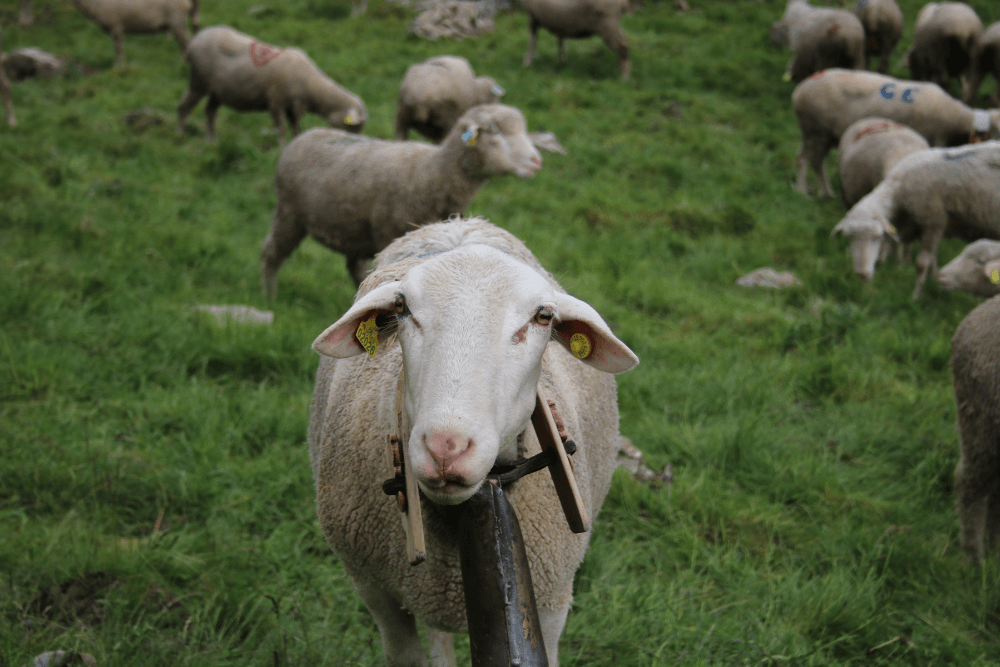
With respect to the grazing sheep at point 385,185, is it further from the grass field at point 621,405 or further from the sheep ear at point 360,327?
the sheep ear at point 360,327

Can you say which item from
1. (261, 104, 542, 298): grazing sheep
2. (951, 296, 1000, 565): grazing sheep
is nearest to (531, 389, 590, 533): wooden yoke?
(951, 296, 1000, 565): grazing sheep

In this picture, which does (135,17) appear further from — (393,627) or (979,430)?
(979,430)

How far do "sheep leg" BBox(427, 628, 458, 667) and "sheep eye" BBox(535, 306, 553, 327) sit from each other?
1.23 m

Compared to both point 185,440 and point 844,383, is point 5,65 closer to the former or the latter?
point 185,440

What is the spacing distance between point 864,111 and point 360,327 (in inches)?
351

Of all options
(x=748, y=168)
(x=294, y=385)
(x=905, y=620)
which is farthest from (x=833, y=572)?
(x=748, y=168)

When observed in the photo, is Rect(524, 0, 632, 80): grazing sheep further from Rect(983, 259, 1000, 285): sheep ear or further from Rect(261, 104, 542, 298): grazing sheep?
Rect(983, 259, 1000, 285): sheep ear

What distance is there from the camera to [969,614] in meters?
2.77

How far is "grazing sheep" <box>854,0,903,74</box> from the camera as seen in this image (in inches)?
436

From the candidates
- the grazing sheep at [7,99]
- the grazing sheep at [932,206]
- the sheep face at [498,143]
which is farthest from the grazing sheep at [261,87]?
the grazing sheep at [932,206]

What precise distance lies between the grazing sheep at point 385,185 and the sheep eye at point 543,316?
3630 mm

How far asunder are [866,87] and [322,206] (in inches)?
287

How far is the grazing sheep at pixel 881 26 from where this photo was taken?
11086 millimetres

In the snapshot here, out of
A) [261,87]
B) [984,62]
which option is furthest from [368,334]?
[984,62]
